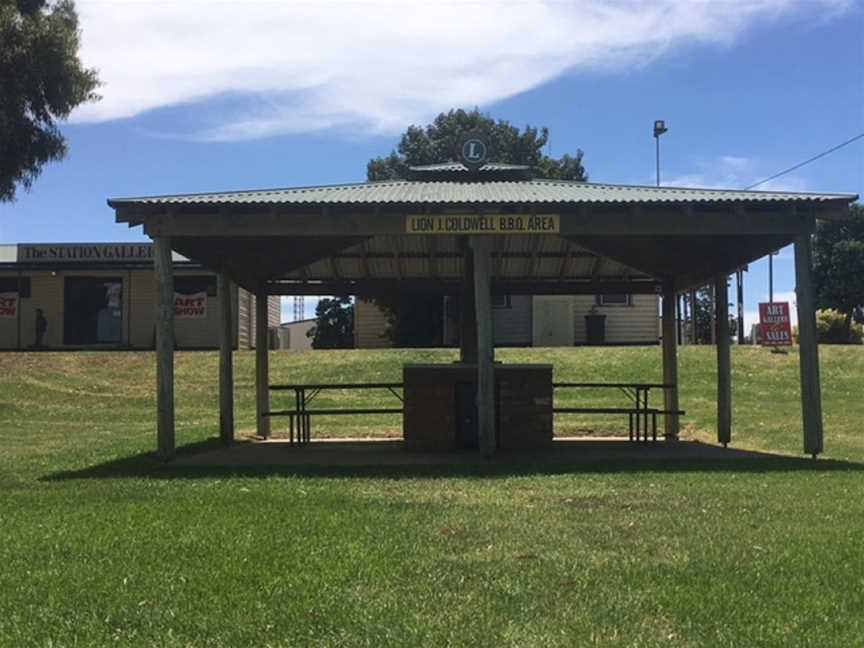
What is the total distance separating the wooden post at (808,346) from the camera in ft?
37.8

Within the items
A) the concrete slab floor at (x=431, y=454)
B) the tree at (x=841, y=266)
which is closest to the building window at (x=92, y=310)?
the concrete slab floor at (x=431, y=454)

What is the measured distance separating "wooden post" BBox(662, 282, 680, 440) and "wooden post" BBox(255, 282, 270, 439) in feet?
21.9

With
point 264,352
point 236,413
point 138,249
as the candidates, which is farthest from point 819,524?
point 138,249

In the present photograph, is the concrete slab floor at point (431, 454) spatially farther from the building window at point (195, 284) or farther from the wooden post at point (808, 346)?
the building window at point (195, 284)

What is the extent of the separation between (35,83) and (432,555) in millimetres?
17047

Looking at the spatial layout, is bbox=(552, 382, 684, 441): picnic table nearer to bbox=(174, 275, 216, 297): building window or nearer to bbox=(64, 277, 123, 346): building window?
bbox=(174, 275, 216, 297): building window

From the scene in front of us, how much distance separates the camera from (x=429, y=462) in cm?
1150

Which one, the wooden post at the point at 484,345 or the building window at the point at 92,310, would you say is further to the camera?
the building window at the point at 92,310

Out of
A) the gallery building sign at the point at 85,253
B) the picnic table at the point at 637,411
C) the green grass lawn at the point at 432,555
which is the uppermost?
the gallery building sign at the point at 85,253

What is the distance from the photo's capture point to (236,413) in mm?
19672

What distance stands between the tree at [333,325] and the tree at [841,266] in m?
23.7

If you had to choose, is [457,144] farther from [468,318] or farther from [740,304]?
[468,318]

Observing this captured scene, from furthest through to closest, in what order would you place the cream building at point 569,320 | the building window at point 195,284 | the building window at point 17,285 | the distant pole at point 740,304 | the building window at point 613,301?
the distant pole at point 740,304
the building window at point 613,301
the cream building at point 569,320
the building window at point 17,285
the building window at point 195,284

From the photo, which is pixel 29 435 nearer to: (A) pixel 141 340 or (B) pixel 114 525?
(B) pixel 114 525
